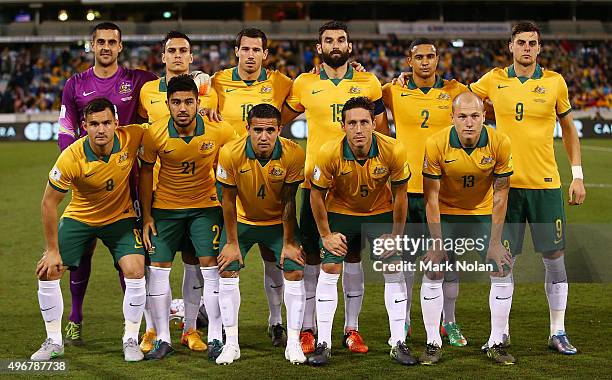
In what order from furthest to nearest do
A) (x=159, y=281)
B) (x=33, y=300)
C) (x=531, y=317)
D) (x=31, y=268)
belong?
(x=31, y=268) → (x=33, y=300) → (x=531, y=317) → (x=159, y=281)

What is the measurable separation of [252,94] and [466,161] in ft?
6.00

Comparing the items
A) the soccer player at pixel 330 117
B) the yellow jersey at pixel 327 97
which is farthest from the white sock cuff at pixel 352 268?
the yellow jersey at pixel 327 97

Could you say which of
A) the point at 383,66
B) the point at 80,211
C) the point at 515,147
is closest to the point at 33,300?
the point at 80,211

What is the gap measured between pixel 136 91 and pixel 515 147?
2.99 m

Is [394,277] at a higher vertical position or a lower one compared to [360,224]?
lower

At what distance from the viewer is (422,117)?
697 centimetres

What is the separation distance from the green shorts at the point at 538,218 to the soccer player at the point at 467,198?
172 mm

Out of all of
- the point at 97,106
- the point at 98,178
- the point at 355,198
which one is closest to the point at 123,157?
the point at 98,178

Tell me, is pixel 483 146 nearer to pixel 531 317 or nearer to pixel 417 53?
pixel 417 53

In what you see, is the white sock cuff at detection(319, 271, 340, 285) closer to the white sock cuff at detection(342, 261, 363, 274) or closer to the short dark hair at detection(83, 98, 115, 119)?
the white sock cuff at detection(342, 261, 363, 274)

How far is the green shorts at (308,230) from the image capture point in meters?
6.82

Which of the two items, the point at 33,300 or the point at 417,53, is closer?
the point at 417,53

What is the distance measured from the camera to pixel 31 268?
33.1 feet

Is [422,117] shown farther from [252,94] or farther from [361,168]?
[252,94]
